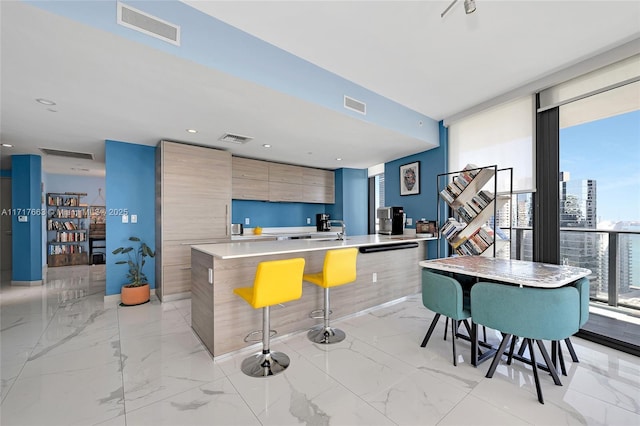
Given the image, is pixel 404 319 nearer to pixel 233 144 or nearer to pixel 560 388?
pixel 560 388

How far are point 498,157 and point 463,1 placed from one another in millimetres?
2341

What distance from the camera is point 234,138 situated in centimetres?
391

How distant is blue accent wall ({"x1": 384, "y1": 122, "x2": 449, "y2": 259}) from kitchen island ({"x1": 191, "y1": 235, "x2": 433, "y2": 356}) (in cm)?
84

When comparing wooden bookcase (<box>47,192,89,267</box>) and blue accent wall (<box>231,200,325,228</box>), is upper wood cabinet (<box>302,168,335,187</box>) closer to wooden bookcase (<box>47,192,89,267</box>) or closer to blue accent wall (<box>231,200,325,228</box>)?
blue accent wall (<box>231,200,325,228</box>)

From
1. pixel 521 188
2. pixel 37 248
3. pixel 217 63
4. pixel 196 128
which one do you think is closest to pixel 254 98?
pixel 217 63

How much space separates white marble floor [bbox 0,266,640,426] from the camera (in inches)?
64.5

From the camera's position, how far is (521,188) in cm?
Answer: 328

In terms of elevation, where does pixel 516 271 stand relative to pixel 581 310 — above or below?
above

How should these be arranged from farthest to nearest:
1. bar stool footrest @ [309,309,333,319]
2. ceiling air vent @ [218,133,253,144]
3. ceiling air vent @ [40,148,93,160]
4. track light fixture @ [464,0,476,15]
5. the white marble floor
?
1. ceiling air vent @ [40,148,93,160]
2. ceiling air vent @ [218,133,253,144]
3. bar stool footrest @ [309,309,333,319]
4. track light fixture @ [464,0,476,15]
5. the white marble floor

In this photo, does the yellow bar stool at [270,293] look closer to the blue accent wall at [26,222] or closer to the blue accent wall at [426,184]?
the blue accent wall at [426,184]

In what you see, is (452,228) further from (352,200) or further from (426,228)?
(352,200)

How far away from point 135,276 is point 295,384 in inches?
130

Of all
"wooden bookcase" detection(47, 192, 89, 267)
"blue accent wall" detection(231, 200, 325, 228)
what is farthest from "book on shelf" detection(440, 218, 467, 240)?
"wooden bookcase" detection(47, 192, 89, 267)

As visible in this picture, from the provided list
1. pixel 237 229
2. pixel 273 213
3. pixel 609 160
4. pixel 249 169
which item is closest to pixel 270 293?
pixel 237 229
